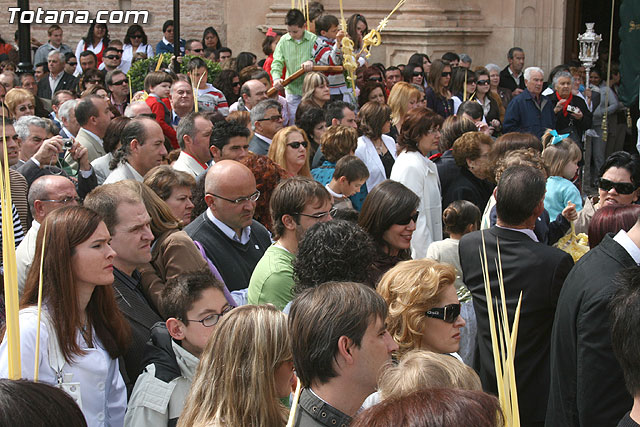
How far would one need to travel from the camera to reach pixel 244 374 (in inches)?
113

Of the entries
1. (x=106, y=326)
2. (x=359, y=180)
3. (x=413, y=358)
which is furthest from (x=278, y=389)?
(x=359, y=180)

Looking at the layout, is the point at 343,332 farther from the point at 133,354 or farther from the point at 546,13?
the point at 546,13

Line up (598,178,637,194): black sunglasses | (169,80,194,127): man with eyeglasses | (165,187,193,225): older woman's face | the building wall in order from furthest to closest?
the building wall → (169,80,194,127): man with eyeglasses → (598,178,637,194): black sunglasses → (165,187,193,225): older woman's face

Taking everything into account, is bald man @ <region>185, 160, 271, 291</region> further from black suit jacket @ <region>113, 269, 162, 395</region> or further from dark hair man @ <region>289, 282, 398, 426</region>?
dark hair man @ <region>289, 282, 398, 426</region>

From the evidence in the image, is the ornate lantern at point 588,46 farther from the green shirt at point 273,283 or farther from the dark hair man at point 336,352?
the dark hair man at point 336,352

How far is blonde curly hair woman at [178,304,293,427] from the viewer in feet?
9.24

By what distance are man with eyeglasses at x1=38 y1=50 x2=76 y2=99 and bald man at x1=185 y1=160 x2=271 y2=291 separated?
340 inches

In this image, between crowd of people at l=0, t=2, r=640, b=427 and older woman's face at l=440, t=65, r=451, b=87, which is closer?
crowd of people at l=0, t=2, r=640, b=427

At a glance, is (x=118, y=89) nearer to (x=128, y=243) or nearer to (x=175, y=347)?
(x=128, y=243)

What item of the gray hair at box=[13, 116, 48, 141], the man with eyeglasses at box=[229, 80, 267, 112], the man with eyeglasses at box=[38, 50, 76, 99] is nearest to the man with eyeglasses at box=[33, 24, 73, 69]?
the man with eyeglasses at box=[38, 50, 76, 99]

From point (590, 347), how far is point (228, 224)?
2.21 metres

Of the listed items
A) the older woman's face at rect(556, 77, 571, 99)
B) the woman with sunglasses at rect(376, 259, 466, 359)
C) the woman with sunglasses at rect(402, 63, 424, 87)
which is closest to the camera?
the woman with sunglasses at rect(376, 259, 466, 359)

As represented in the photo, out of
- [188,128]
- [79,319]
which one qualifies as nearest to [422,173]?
[188,128]

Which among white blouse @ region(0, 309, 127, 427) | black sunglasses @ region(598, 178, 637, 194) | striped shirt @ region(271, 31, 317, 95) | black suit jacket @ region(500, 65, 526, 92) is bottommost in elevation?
white blouse @ region(0, 309, 127, 427)
